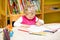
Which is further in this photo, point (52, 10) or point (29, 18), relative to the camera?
point (52, 10)

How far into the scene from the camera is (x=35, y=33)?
1677mm

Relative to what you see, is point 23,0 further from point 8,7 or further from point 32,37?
point 32,37

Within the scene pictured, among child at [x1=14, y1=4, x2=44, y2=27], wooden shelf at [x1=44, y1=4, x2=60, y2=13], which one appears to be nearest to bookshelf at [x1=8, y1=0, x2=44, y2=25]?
wooden shelf at [x1=44, y1=4, x2=60, y2=13]

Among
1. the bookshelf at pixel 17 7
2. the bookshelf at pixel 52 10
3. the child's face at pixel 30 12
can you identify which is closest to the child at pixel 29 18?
the child's face at pixel 30 12

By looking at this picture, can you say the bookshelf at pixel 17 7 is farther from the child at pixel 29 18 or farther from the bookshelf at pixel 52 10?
the child at pixel 29 18

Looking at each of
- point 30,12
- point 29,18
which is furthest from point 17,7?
point 30,12

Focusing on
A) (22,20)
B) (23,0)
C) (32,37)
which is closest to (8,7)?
(23,0)

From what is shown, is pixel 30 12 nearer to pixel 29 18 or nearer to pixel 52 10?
pixel 29 18

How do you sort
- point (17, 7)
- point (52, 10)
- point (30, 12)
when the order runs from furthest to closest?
point (52, 10) → point (17, 7) → point (30, 12)

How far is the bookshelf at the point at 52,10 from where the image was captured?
10.5 feet

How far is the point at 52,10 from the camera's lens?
3.18m

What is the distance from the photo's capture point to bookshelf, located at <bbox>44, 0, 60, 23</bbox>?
319 cm

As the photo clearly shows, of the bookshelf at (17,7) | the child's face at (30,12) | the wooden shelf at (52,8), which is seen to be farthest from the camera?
the wooden shelf at (52,8)

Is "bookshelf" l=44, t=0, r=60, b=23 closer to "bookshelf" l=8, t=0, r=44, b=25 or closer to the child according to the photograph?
"bookshelf" l=8, t=0, r=44, b=25
